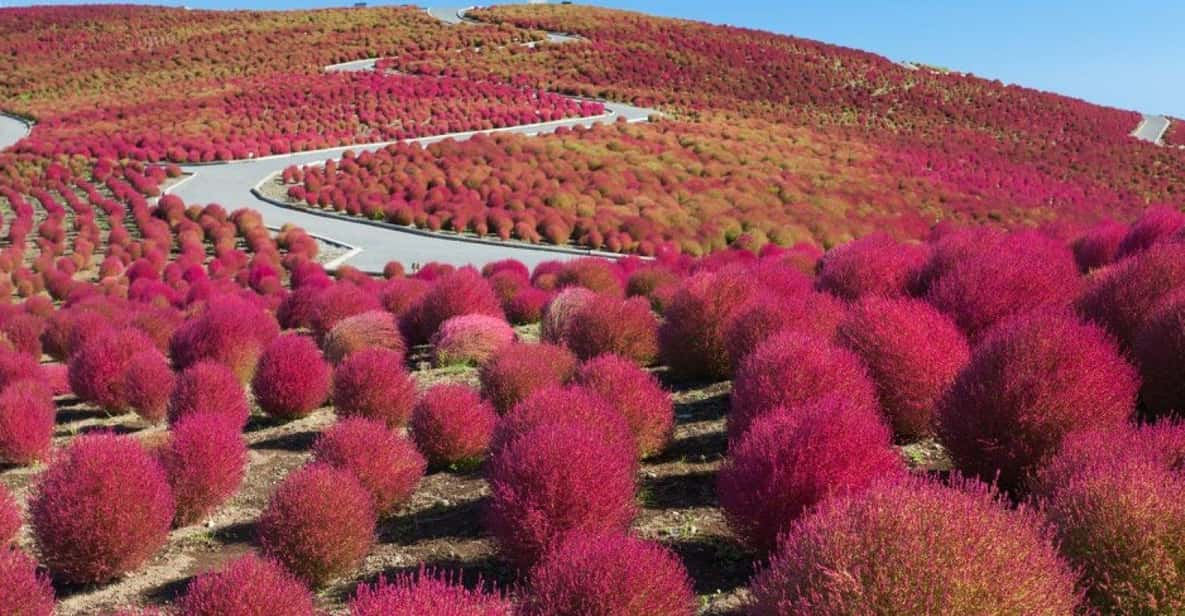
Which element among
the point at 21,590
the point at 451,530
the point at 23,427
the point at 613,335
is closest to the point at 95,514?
the point at 21,590

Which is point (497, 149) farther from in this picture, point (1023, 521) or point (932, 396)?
point (1023, 521)

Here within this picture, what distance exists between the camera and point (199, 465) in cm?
634

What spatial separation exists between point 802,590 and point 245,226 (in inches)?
870

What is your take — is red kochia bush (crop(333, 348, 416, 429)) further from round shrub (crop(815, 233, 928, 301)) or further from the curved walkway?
the curved walkway

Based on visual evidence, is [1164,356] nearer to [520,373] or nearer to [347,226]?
[520,373]

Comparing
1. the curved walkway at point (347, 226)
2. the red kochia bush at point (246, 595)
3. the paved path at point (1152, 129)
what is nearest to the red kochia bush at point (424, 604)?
the red kochia bush at point (246, 595)

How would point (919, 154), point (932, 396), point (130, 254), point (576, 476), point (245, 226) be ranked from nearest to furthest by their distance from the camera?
1. point (576, 476)
2. point (932, 396)
3. point (130, 254)
4. point (245, 226)
5. point (919, 154)

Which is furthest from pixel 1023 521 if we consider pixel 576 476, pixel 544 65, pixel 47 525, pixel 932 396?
pixel 544 65

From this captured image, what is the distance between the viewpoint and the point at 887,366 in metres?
6.18

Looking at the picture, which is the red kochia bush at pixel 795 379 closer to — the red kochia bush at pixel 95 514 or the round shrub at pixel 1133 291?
the round shrub at pixel 1133 291

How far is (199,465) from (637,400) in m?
3.01

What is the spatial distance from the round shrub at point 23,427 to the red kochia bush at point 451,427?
3353mm

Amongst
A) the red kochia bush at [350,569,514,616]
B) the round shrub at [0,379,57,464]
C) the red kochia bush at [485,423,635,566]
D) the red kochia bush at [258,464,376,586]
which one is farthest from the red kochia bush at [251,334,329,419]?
the red kochia bush at [350,569,514,616]

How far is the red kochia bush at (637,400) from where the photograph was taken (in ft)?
21.9
